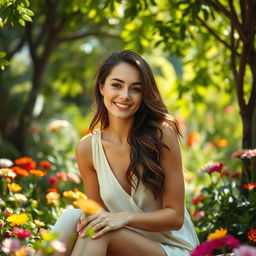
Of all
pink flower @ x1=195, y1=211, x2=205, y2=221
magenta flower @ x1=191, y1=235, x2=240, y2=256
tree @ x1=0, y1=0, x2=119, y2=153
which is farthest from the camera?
tree @ x1=0, y1=0, x2=119, y2=153

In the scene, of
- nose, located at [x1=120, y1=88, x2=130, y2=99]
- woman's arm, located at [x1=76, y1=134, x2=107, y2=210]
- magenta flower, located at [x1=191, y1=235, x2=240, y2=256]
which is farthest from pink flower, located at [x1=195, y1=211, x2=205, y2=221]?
magenta flower, located at [x1=191, y1=235, x2=240, y2=256]

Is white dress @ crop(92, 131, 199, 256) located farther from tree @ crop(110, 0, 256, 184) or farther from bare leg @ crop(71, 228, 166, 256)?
tree @ crop(110, 0, 256, 184)

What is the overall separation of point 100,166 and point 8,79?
209 inches

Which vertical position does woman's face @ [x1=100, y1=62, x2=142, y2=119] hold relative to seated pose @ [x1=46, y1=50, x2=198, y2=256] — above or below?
above

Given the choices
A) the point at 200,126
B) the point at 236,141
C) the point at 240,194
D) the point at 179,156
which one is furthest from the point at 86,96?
the point at 179,156

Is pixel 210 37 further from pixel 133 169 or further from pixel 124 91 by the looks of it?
pixel 133 169

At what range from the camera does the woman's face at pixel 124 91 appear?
264 cm

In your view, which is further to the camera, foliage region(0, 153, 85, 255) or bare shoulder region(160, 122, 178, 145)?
bare shoulder region(160, 122, 178, 145)

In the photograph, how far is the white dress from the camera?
8.64ft

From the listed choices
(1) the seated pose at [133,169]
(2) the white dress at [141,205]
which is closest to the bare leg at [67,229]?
(1) the seated pose at [133,169]

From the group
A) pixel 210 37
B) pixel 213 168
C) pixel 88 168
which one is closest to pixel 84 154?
pixel 88 168

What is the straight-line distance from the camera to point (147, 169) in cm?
264

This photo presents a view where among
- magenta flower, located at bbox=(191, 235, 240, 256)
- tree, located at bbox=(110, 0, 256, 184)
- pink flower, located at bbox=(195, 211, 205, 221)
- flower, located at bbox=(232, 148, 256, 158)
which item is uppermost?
tree, located at bbox=(110, 0, 256, 184)

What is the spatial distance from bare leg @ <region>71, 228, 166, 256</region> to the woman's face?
0.63m
